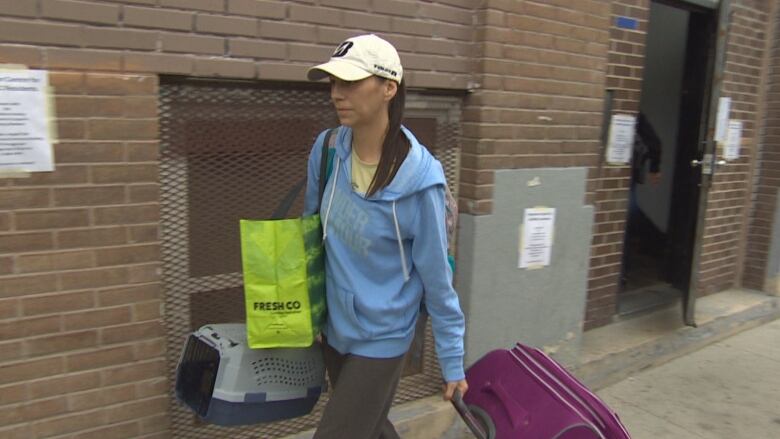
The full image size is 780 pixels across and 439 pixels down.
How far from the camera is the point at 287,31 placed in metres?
2.81

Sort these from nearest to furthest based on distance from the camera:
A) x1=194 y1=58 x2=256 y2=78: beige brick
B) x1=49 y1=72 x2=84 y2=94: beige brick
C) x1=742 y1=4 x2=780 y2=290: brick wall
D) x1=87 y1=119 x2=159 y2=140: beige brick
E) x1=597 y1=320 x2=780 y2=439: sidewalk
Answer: x1=49 y1=72 x2=84 y2=94: beige brick → x1=87 y1=119 x2=159 y2=140: beige brick → x1=194 y1=58 x2=256 y2=78: beige brick → x1=597 y1=320 x2=780 y2=439: sidewalk → x1=742 y1=4 x2=780 y2=290: brick wall

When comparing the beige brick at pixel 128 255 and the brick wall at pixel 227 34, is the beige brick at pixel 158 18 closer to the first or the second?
the brick wall at pixel 227 34

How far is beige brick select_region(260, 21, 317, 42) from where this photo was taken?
9.04ft

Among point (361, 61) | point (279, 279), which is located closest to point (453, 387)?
point (279, 279)

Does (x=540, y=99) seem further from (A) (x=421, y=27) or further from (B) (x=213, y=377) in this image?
(B) (x=213, y=377)

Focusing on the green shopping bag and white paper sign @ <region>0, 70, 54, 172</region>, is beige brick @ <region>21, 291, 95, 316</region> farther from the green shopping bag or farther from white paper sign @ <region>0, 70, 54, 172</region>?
the green shopping bag

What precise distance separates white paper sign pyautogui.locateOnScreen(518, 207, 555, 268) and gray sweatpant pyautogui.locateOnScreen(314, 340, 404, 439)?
1.71m

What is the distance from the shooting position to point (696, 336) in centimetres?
514

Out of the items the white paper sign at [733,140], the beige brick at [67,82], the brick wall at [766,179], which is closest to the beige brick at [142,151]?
the beige brick at [67,82]

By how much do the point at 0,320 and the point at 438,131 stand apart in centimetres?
228

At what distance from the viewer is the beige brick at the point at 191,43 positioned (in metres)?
2.51

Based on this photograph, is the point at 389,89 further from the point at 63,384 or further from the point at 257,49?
the point at 63,384

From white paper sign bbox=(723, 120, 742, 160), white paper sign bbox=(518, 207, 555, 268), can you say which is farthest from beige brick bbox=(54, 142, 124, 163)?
white paper sign bbox=(723, 120, 742, 160)

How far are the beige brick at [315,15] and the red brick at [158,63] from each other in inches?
20.7
